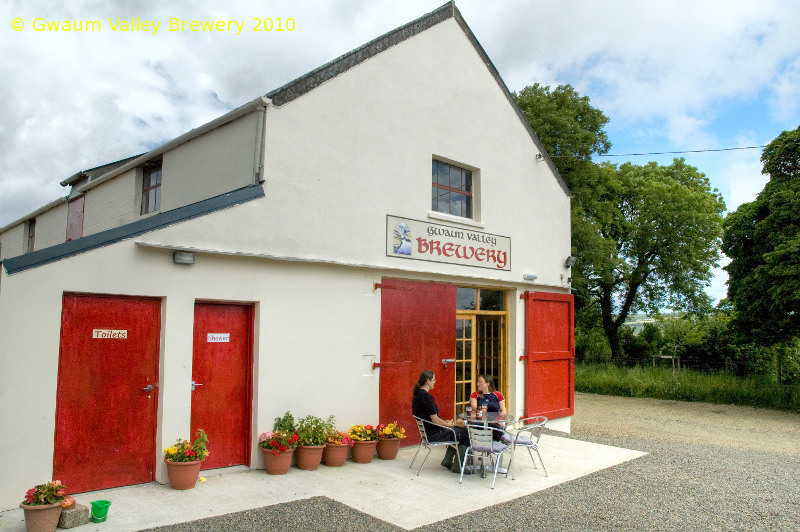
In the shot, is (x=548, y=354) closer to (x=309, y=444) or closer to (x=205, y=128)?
(x=309, y=444)

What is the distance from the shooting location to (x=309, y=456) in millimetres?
7523

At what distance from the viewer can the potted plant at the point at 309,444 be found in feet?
24.7

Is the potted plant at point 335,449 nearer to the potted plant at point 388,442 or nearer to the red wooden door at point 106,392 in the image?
the potted plant at point 388,442

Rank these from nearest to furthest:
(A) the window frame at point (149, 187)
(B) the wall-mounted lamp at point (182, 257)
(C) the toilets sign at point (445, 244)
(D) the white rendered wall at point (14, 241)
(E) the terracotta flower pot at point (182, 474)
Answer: (E) the terracotta flower pot at point (182, 474) < (B) the wall-mounted lamp at point (182, 257) < (C) the toilets sign at point (445, 244) < (A) the window frame at point (149, 187) < (D) the white rendered wall at point (14, 241)

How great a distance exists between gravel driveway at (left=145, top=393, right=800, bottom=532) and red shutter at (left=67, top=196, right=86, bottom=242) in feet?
31.3

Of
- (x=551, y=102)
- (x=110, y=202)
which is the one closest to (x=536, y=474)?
(x=110, y=202)

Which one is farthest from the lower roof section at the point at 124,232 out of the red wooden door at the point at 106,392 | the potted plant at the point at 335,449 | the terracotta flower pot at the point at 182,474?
the potted plant at the point at 335,449

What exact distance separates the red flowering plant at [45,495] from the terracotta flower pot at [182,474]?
1.28 meters

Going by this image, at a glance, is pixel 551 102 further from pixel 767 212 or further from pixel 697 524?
pixel 697 524

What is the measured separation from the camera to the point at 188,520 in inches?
219

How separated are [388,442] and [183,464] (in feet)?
9.46

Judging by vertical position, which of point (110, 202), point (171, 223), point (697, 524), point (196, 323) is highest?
point (110, 202)

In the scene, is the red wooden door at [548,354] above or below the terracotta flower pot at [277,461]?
above

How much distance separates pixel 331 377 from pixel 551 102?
18830 millimetres
